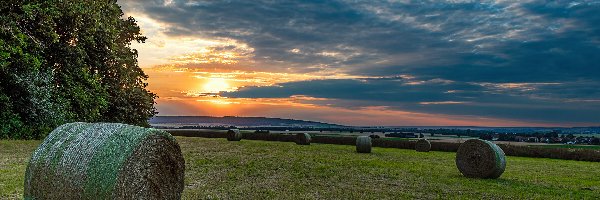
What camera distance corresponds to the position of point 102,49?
30.3 m

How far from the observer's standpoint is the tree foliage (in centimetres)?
2381

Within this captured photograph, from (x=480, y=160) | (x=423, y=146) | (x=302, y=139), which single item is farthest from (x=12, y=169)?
(x=302, y=139)

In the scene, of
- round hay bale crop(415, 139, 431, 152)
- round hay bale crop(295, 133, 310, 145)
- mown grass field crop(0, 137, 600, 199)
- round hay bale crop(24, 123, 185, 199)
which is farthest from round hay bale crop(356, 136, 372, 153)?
round hay bale crop(24, 123, 185, 199)

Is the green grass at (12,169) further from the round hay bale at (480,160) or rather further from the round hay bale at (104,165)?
the round hay bale at (480,160)

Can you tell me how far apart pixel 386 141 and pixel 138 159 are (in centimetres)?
5497

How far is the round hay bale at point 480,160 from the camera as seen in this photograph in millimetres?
25219

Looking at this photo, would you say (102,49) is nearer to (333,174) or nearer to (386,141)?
(333,174)

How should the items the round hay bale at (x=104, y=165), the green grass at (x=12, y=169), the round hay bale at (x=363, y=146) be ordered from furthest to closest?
the round hay bale at (x=363, y=146)
the green grass at (x=12, y=169)
the round hay bale at (x=104, y=165)

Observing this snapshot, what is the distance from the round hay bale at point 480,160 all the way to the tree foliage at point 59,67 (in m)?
21.5

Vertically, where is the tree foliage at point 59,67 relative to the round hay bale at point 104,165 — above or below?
above

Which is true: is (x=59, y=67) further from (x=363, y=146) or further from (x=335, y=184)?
(x=363, y=146)

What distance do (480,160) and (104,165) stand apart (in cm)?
2132

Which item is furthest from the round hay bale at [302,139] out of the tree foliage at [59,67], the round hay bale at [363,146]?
the tree foliage at [59,67]

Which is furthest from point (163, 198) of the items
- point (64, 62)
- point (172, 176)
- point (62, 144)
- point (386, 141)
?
point (386, 141)
